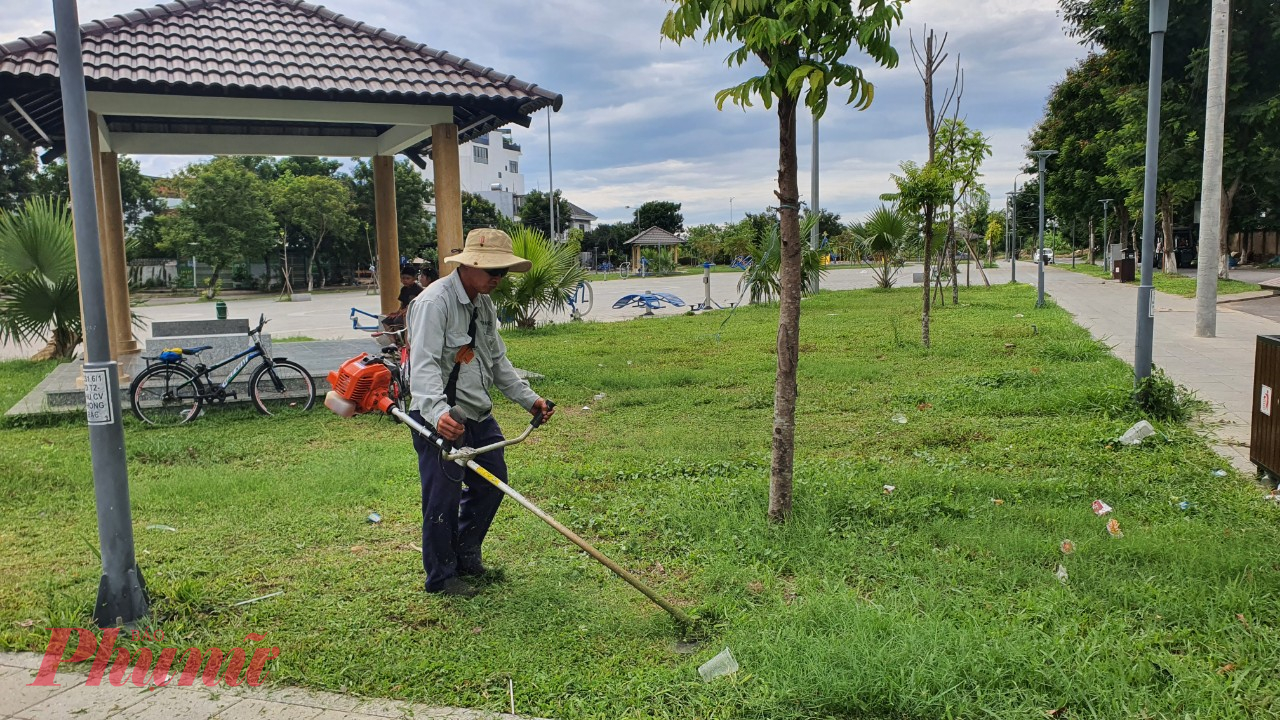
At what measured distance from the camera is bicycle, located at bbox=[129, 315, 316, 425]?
8594mm

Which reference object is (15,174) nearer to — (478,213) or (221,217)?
(221,217)

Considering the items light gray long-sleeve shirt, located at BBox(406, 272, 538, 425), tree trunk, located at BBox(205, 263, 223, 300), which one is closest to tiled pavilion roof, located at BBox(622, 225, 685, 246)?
tree trunk, located at BBox(205, 263, 223, 300)

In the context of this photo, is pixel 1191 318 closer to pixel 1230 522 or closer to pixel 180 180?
pixel 1230 522

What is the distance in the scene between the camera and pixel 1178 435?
22.4 ft

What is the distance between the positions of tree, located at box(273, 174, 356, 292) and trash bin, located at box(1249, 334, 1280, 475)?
136 feet

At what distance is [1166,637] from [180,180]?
44.0 metres

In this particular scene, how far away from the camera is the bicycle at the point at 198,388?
859cm

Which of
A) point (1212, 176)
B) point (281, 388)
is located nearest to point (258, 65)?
point (281, 388)

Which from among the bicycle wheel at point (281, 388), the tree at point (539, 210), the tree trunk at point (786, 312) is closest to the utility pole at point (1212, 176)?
the tree trunk at point (786, 312)

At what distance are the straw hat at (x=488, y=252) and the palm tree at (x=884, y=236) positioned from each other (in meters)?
17.8

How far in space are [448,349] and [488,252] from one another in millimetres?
482

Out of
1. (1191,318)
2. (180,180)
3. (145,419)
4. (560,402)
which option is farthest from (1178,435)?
(180,180)

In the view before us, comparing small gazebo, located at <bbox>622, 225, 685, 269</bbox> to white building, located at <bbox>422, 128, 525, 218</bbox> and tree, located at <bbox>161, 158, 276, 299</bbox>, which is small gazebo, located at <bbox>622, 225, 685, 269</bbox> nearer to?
white building, located at <bbox>422, 128, 525, 218</bbox>

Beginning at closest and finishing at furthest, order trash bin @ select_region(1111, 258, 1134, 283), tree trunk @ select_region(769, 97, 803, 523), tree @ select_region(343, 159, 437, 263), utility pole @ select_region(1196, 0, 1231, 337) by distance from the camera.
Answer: tree trunk @ select_region(769, 97, 803, 523)
utility pole @ select_region(1196, 0, 1231, 337)
trash bin @ select_region(1111, 258, 1134, 283)
tree @ select_region(343, 159, 437, 263)
